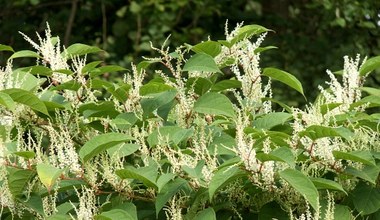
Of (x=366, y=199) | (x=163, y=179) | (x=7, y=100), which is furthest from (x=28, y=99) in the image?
(x=366, y=199)

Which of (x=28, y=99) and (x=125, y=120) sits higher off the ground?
(x=28, y=99)

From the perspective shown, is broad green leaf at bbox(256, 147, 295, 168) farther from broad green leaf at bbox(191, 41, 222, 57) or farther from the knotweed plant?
broad green leaf at bbox(191, 41, 222, 57)

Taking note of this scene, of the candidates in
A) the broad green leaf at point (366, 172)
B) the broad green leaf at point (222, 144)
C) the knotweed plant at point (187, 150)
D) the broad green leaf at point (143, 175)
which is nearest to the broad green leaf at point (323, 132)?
the knotweed plant at point (187, 150)

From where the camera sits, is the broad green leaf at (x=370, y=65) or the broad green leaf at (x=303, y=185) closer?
the broad green leaf at (x=303, y=185)

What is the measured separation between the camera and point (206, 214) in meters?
1.98

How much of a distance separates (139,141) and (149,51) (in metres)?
5.49

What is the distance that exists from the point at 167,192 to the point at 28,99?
0.44m

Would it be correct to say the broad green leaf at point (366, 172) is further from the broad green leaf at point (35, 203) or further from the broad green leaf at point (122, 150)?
the broad green leaf at point (35, 203)

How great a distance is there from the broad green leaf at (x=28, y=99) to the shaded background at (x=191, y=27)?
5282 millimetres

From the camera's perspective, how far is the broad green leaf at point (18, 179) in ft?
6.83

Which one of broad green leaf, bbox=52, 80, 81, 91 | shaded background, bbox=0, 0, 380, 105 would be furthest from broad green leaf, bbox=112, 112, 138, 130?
shaded background, bbox=0, 0, 380, 105

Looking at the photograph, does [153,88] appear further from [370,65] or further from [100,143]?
[370,65]

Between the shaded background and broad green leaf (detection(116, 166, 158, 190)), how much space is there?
546 centimetres

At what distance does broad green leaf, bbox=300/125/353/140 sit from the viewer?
1.95m
